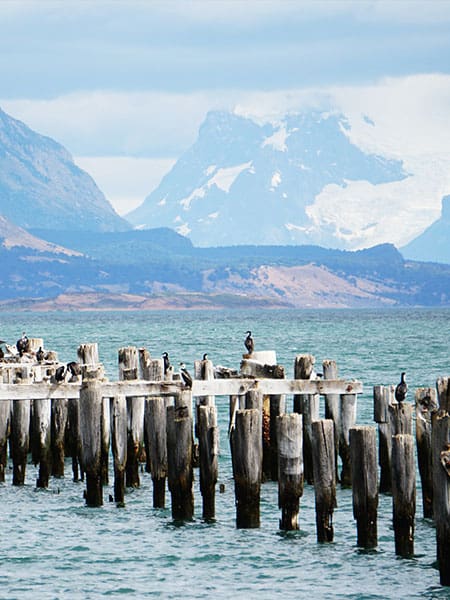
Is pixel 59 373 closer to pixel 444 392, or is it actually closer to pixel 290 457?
pixel 290 457

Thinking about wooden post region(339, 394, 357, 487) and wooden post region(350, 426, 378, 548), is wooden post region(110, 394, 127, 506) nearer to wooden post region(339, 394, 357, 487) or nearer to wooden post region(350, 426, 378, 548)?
wooden post region(339, 394, 357, 487)

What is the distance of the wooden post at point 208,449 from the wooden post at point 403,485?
377cm

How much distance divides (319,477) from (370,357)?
7043 cm

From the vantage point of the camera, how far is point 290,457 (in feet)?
71.9

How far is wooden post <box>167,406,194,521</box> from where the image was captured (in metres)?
22.9

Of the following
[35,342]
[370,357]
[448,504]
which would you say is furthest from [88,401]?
→ [370,357]

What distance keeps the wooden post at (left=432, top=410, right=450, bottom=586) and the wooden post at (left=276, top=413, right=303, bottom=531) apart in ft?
11.2

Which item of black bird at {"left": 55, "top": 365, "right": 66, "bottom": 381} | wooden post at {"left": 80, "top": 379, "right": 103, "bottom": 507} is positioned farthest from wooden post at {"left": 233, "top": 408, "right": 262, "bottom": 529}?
black bird at {"left": 55, "top": 365, "right": 66, "bottom": 381}

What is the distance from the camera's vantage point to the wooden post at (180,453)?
22.9 m

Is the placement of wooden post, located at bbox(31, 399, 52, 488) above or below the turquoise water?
above

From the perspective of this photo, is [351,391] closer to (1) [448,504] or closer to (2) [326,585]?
(2) [326,585]

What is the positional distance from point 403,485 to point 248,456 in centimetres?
286

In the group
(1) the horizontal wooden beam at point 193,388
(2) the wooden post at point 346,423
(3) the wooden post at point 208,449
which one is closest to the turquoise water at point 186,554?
(2) the wooden post at point 346,423

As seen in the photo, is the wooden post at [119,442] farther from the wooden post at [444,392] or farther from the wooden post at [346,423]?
the wooden post at [444,392]
